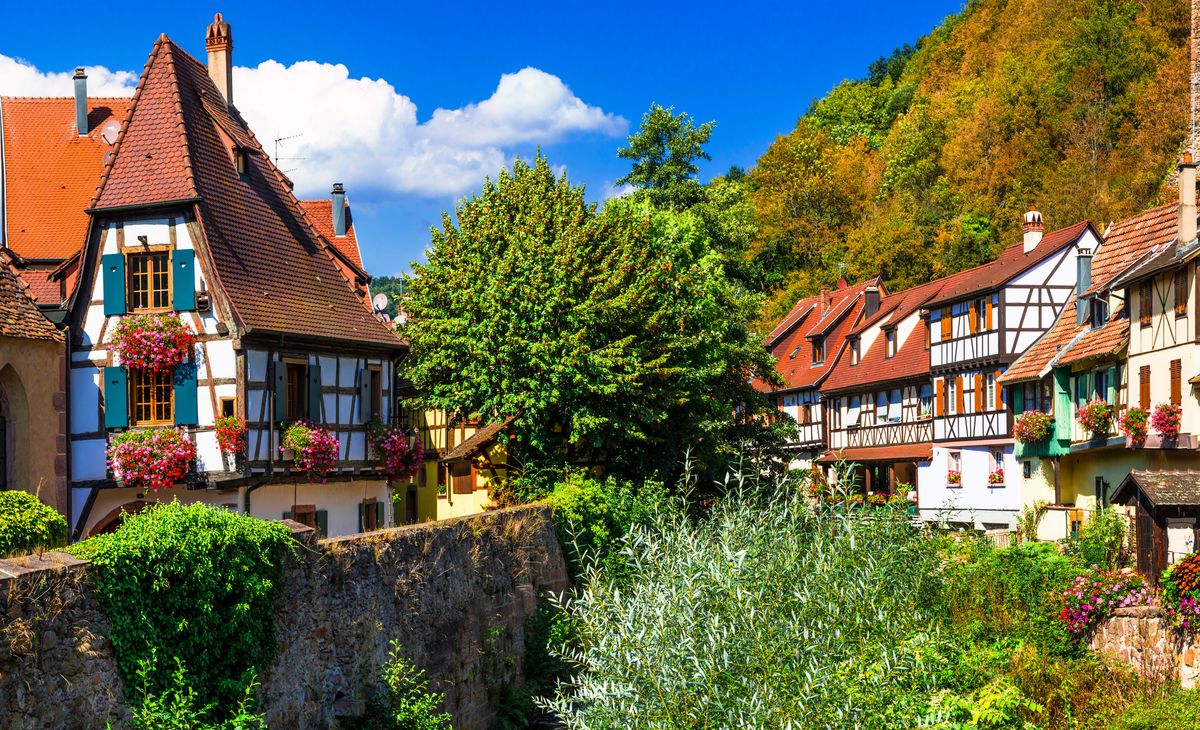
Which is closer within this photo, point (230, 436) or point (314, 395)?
point (230, 436)

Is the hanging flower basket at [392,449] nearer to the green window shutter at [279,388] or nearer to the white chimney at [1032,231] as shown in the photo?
the green window shutter at [279,388]

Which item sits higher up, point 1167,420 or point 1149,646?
point 1167,420

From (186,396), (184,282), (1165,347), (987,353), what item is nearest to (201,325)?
(184,282)

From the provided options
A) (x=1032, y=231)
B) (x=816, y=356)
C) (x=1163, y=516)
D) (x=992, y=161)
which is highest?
(x=992, y=161)

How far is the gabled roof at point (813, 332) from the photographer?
5553 centimetres

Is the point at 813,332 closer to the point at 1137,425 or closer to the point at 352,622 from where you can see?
the point at 1137,425

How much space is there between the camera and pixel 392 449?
2620 centimetres

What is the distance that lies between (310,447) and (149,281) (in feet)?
13.5

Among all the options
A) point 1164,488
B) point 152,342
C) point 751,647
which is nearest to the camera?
point 751,647

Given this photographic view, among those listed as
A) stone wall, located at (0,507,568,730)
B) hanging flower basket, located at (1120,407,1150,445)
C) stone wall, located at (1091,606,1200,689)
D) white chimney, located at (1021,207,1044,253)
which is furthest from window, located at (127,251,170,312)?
white chimney, located at (1021,207,1044,253)

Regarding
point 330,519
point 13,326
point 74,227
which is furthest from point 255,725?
point 74,227

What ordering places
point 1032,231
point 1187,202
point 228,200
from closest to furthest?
point 228,200
point 1187,202
point 1032,231

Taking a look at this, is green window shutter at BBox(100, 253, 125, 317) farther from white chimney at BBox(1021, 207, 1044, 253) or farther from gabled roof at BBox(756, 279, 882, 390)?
gabled roof at BBox(756, 279, 882, 390)

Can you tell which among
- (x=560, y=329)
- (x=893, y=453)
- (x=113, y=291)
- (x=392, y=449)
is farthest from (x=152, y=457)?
(x=893, y=453)
